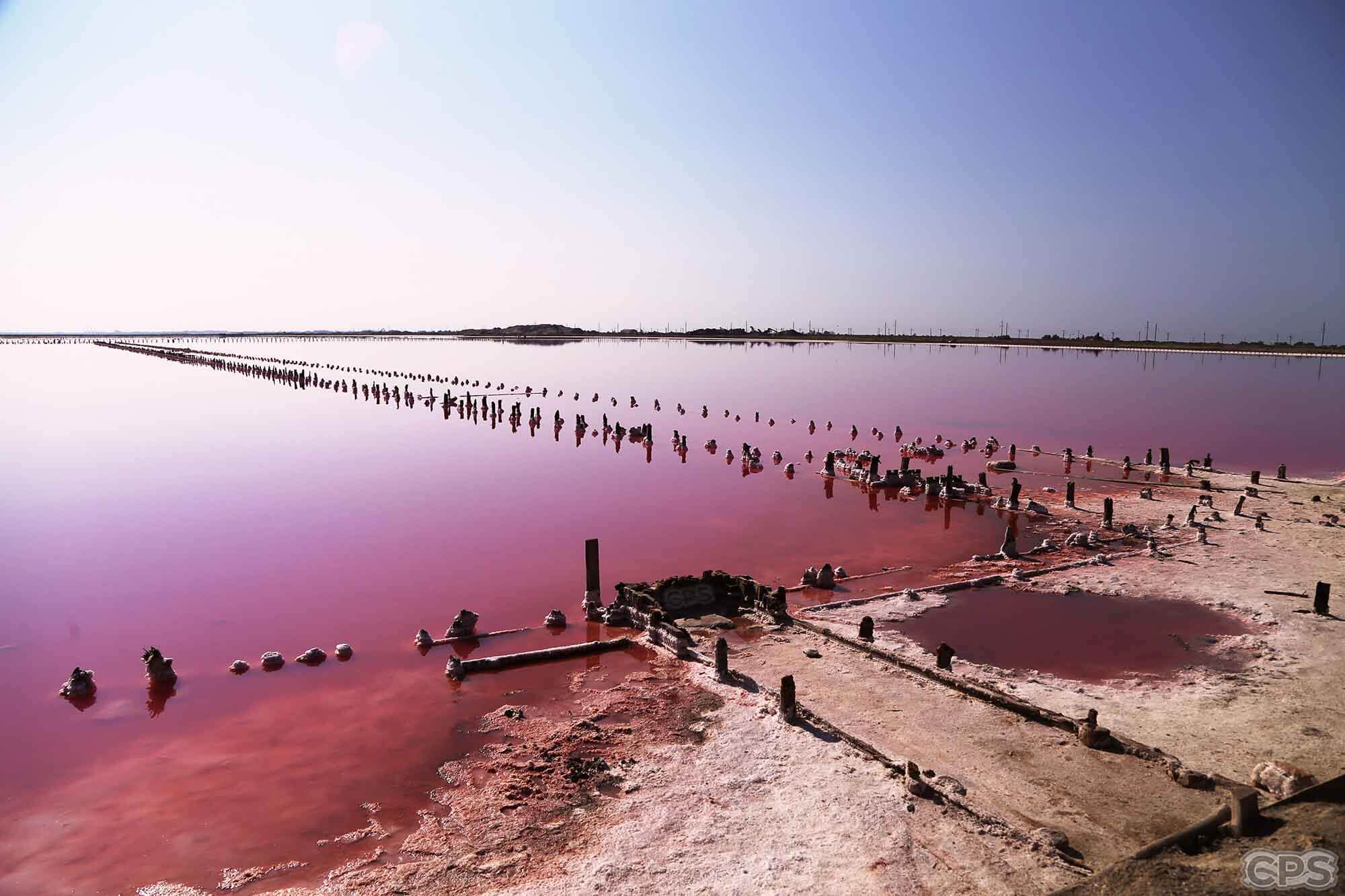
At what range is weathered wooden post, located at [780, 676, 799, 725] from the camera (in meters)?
11.3

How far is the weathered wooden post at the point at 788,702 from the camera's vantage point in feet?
37.2

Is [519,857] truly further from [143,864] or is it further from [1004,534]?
[1004,534]

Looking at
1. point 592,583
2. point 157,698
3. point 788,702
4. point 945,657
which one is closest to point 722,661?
point 788,702

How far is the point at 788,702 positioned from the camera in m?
11.4

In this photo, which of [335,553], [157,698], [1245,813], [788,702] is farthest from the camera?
[335,553]

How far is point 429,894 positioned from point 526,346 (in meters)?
160

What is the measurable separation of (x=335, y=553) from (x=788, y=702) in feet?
50.1

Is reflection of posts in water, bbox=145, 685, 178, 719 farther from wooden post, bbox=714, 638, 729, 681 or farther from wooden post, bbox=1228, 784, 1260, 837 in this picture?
wooden post, bbox=1228, 784, 1260, 837

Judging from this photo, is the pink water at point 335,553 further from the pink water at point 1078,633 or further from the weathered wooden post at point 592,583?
the pink water at point 1078,633

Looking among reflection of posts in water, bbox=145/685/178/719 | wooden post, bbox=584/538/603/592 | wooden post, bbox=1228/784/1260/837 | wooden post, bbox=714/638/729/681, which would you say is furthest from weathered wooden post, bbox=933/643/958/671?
reflection of posts in water, bbox=145/685/178/719

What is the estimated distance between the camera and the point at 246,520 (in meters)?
25.7

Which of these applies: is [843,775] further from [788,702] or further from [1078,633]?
[1078,633]

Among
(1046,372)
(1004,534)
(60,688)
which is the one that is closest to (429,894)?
(60,688)

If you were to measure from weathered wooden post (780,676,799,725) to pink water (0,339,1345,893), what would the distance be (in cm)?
380
